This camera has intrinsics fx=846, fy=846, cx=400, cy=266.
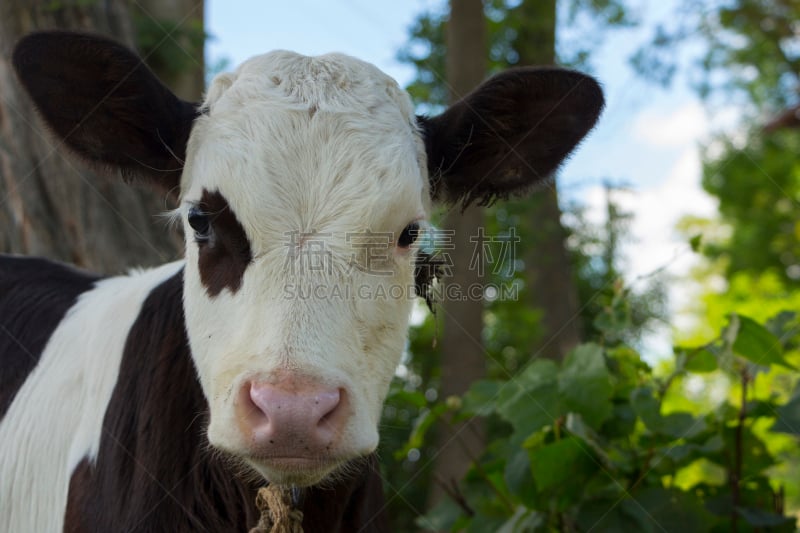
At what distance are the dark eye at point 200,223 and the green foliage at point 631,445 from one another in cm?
180

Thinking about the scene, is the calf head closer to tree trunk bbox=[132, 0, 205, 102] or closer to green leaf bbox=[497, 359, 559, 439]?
green leaf bbox=[497, 359, 559, 439]

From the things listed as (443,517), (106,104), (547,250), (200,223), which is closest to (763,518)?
(443,517)

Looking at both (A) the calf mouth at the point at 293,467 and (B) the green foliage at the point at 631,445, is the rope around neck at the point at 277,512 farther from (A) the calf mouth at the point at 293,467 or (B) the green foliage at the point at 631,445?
(B) the green foliage at the point at 631,445

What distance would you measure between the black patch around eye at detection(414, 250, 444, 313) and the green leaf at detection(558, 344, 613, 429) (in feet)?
2.90

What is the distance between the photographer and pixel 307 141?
2.89 meters

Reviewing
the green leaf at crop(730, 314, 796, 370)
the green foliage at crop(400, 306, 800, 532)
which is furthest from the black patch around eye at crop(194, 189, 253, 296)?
the green leaf at crop(730, 314, 796, 370)

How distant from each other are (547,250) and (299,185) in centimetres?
702

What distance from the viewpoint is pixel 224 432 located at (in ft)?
8.09

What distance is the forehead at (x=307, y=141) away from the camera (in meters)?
2.76

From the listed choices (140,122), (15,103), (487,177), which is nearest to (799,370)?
(487,177)

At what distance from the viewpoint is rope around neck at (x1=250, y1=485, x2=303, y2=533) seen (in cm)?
286

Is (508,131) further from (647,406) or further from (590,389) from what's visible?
(647,406)

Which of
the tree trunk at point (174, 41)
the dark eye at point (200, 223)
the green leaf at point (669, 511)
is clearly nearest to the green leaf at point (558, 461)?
the green leaf at point (669, 511)

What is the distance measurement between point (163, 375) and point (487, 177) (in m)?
1.60
